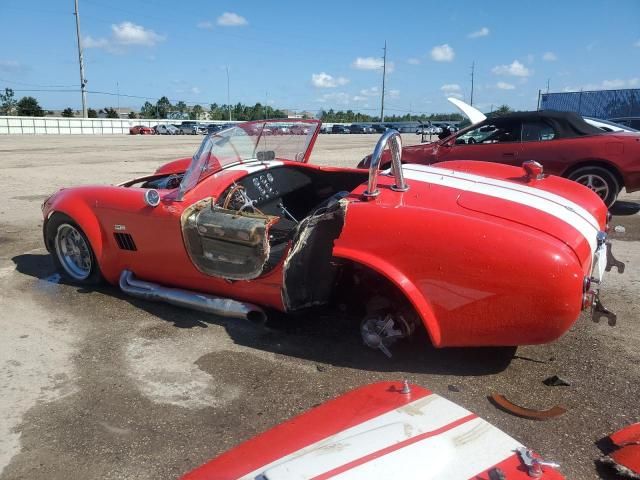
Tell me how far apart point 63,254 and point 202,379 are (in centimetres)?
Answer: 241

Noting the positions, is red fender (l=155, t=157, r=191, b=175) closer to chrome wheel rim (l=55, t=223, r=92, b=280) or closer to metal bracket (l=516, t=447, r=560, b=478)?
chrome wheel rim (l=55, t=223, r=92, b=280)

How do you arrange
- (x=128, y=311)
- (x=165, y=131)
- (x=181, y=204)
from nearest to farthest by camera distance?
(x=181, y=204) → (x=128, y=311) → (x=165, y=131)

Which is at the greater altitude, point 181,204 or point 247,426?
point 181,204

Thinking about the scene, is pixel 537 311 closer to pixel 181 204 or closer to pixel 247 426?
pixel 247 426

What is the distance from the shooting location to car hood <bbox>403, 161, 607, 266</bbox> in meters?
2.94

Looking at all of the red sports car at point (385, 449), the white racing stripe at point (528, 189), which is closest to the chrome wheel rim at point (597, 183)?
the white racing stripe at point (528, 189)

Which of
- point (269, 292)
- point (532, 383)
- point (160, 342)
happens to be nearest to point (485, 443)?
point (532, 383)

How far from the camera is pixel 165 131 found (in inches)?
2104

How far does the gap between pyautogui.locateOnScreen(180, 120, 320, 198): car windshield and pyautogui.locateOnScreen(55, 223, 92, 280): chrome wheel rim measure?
1356 millimetres

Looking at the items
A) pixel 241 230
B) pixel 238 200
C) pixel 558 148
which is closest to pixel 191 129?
pixel 558 148

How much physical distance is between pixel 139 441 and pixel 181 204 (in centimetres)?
180

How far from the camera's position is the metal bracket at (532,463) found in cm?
147

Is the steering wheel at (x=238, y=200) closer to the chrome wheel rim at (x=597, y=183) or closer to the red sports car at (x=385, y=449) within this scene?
the red sports car at (x=385, y=449)

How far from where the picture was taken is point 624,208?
862 cm
